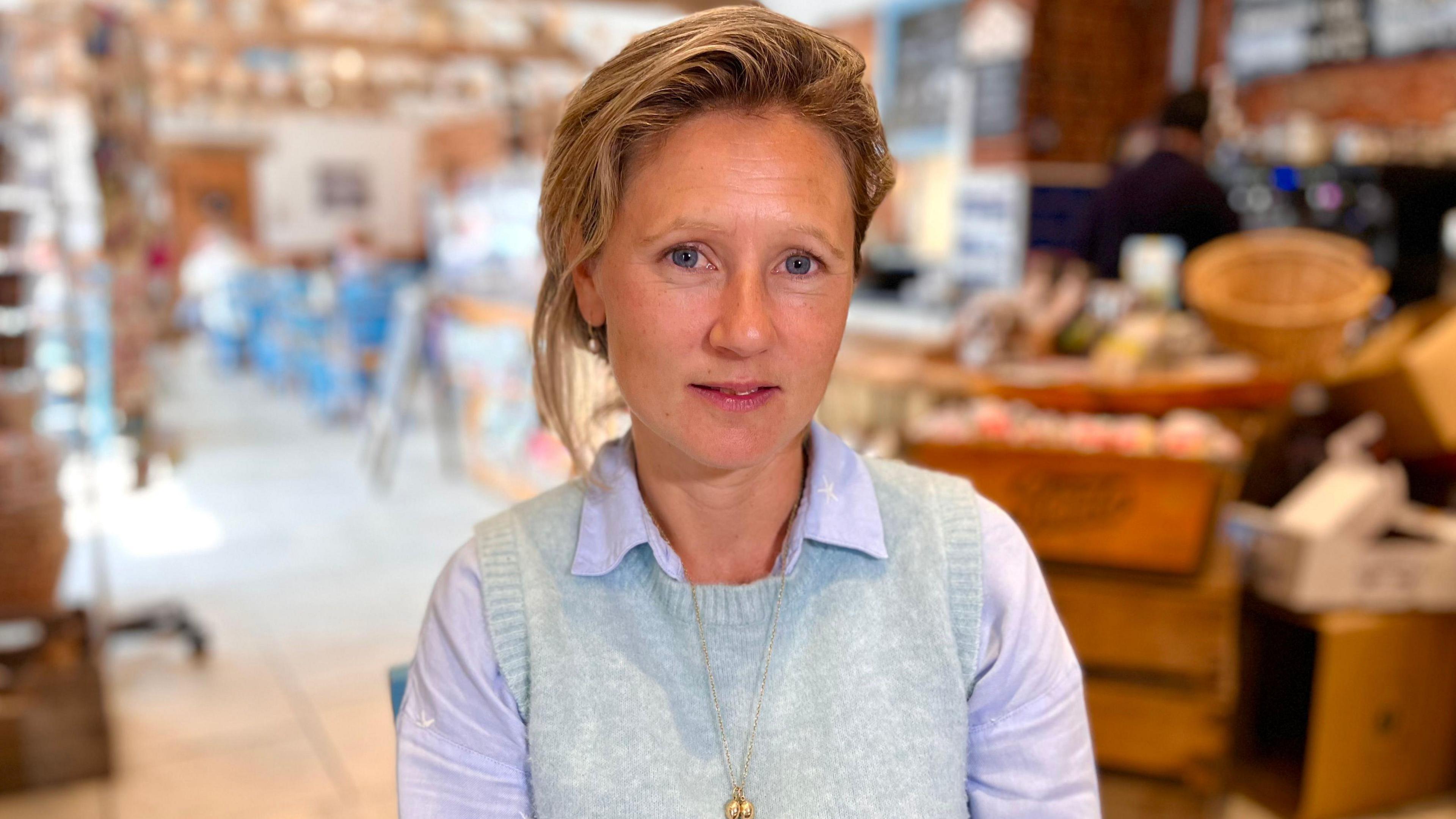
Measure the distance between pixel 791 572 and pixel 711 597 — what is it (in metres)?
0.09

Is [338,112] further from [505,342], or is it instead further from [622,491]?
[622,491]

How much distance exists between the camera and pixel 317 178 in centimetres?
1689

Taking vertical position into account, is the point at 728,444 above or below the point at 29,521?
above

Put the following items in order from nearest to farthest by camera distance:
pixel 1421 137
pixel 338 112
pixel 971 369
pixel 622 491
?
1. pixel 622 491
2. pixel 971 369
3. pixel 1421 137
4. pixel 338 112

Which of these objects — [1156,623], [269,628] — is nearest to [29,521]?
[269,628]

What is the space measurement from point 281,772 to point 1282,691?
2648 millimetres

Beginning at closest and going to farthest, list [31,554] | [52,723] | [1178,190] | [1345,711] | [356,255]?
[1345,711]
[52,723]
[31,554]
[1178,190]
[356,255]

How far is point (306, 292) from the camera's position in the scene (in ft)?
29.0

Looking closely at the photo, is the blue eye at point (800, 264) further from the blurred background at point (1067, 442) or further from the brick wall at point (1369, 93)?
the brick wall at point (1369, 93)

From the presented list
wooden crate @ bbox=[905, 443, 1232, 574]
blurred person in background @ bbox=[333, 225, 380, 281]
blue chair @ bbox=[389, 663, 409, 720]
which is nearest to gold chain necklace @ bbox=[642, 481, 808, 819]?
blue chair @ bbox=[389, 663, 409, 720]

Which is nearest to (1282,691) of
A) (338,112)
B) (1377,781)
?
(1377,781)

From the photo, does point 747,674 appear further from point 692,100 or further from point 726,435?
point 692,100

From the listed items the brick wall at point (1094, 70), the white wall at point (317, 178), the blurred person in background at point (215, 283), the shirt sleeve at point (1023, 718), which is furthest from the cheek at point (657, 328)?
the white wall at point (317, 178)

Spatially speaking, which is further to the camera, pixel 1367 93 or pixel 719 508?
pixel 1367 93
